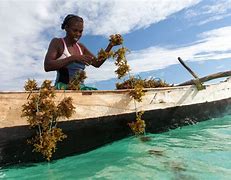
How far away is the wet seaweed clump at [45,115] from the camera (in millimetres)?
4727

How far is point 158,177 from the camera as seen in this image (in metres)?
3.93

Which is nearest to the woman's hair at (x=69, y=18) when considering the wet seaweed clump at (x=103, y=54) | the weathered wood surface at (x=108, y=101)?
the wet seaweed clump at (x=103, y=54)

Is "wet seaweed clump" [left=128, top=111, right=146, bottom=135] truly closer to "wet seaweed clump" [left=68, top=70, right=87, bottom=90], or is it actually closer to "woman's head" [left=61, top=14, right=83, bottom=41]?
"wet seaweed clump" [left=68, top=70, right=87, bottom=90]

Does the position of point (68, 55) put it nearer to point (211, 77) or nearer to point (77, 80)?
point (77, 80)

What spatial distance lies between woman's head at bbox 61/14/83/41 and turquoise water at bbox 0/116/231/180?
2.25m

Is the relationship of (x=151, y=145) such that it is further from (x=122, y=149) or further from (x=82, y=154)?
(x=82, y=154)

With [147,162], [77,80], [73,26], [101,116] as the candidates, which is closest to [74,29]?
[73,26]

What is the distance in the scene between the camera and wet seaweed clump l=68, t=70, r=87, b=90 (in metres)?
5.66

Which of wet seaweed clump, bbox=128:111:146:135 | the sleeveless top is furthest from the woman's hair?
wet seaweed clump, bbox=128:111:146:135

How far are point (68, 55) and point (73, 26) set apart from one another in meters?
0.66

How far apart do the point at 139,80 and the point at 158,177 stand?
3.06 m

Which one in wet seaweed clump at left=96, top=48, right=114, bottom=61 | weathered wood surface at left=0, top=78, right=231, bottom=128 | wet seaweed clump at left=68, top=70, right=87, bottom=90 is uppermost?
wet seaweed clump at left=96, top=48, right=114, bottom=61

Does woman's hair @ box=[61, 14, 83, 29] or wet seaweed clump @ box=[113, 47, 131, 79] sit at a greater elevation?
woman's hair @ box=[61, 14, 83, 29]

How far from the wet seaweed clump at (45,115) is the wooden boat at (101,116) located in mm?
107
